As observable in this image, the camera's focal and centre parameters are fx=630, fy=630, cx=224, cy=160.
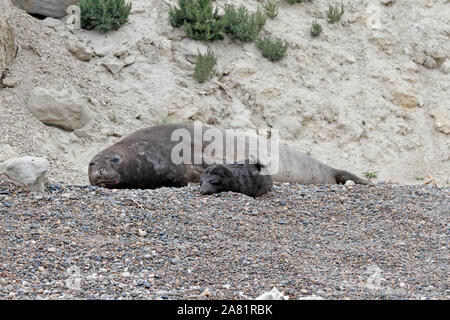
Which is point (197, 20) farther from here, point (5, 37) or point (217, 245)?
point (217, 245)

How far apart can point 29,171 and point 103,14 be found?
6.33m

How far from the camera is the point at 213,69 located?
1220 centimetres

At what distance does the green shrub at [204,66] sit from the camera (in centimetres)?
1186

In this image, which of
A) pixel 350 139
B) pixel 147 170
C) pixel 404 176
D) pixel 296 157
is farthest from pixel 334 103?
pixel 147 170

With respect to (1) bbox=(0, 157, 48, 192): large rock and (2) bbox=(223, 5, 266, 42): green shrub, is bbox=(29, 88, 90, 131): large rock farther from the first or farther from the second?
(1) bbox=(0, 157, 48, 192): large rock

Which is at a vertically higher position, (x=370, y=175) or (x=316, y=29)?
(x=316, y=29)

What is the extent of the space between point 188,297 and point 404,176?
8.68 meters

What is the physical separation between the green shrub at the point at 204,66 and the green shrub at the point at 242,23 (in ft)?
3.09

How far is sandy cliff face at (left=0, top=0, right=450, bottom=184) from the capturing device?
10.7m

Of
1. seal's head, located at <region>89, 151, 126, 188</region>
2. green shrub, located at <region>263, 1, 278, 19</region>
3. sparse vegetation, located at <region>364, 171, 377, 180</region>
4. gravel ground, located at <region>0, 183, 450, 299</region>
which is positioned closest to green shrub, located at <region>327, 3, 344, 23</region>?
green shrub, located at <region>263, 1, 278, 19</region>

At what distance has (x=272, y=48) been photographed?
1248 cm

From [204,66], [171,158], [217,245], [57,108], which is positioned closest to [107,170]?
[171,158]

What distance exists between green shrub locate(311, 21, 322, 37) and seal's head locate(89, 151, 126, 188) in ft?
22.5

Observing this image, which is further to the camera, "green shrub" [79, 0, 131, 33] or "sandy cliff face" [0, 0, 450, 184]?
"green shrub" [79, 0, 131, 33]
